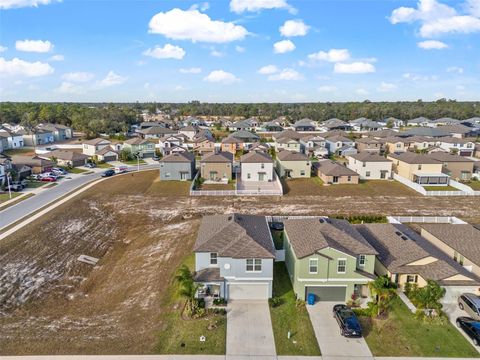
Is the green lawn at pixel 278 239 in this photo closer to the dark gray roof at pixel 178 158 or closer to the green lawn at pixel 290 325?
the green lawn at pixel 290 325

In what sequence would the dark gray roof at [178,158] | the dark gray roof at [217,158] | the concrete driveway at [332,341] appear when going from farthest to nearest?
the dark gray roof at [178,158]
the dark gray roof at [217,158]
the concrete driveway at [332,341]

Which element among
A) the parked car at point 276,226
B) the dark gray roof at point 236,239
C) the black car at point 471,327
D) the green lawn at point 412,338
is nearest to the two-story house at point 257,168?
the parked car at point 276,226

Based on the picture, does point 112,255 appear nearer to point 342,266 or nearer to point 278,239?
point 278,239

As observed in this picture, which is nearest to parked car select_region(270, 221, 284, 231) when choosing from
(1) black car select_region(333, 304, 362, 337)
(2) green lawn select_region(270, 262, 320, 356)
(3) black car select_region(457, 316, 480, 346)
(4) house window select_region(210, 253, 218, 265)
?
(2) green lawn select_region(270, 262, 320, 356)

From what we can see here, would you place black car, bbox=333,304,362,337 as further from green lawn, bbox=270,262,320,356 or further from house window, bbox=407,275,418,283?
house window, bbox=407,275,418,283

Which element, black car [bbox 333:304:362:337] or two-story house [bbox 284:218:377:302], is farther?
two-story house [bbox 284:218:377:302]

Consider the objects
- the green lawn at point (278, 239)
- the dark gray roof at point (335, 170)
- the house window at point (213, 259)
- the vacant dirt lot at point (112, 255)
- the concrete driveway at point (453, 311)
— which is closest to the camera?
the vacant dirt lot at point (112, 255)
